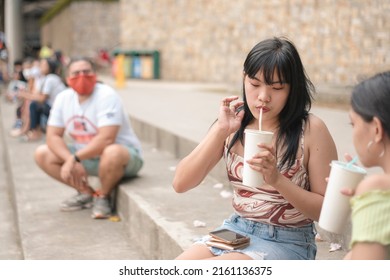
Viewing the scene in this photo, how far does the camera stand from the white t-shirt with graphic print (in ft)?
17.2

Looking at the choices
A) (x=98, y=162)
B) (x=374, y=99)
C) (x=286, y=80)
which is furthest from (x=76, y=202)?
(x=374, y=99)

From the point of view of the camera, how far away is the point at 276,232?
279 centimetres

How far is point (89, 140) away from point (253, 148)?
3117mm

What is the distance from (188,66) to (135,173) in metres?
16.0

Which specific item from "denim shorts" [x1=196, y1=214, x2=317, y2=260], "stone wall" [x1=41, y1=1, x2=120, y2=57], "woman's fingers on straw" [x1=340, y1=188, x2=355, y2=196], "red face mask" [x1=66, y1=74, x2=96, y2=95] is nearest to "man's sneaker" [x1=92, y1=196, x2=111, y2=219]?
"red face mask" [x1=66, y1=74, x2=96, y2=95]

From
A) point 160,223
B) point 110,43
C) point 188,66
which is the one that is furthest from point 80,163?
point 110,43

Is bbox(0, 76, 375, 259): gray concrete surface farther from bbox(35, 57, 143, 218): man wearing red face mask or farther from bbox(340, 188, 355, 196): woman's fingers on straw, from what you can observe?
bbox(340, 188, 355, 196): woman's fingers on straw

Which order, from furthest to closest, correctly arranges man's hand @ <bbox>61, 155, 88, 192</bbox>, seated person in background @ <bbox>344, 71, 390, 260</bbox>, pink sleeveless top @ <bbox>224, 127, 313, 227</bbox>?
man's hand @ <bbox>61, 155, 88, 192</bbox> < pink sleeveless top @ <bbox>224, 127, 313, 227</bbox> < seated person in background @ <bbox>344, 71, 390, 260</bbox>

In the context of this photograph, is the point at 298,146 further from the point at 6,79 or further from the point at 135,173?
the point at 6,79

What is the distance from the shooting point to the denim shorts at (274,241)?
2697mm

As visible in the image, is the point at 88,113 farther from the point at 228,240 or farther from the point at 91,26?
the point at 91,26

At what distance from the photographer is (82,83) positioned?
5227 millimetres

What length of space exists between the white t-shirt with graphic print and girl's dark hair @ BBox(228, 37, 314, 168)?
2479 millimetres

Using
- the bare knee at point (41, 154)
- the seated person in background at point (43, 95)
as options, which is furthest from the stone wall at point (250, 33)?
the seated person in background at point (43, 95)
